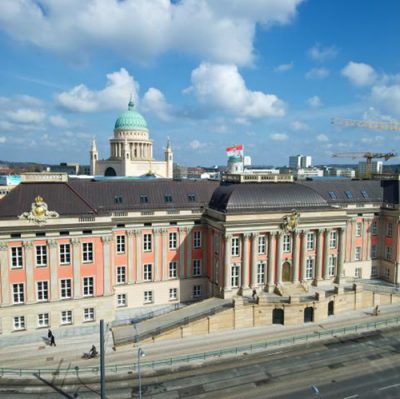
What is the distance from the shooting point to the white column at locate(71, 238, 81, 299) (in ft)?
182

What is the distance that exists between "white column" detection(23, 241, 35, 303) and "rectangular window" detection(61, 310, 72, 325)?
4.72 metres

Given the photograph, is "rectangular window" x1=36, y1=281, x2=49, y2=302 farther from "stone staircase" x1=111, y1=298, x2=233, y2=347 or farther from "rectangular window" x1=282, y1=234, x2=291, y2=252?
"rectangular window" x1=282, y1=234, x2=291, y2=252

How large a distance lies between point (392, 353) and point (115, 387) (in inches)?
1350

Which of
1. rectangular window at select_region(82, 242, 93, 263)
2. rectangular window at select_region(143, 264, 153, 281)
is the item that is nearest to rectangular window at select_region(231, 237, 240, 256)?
rectangular window at select_region(143, 264, 153, 281)

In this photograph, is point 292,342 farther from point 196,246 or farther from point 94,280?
point 94,280

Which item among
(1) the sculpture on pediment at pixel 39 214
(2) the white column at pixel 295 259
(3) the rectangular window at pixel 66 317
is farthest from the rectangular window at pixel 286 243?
(1) the sculpture on pediment at pixel 39 214

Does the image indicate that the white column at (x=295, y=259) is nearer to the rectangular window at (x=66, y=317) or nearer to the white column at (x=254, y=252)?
the white column at (x=254, y=252)

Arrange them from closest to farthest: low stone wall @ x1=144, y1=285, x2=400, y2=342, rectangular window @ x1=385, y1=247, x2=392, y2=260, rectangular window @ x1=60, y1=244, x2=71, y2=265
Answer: low stone wall @ x1=144, y1=285, x2=400, y2=342 → rectangular window @ x1=60, y1=244, x2=71, y2=265 → rectangular window @ x1=385, y1=247, x2=392, y2=260

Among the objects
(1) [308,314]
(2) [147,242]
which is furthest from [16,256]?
(1) [308,314]

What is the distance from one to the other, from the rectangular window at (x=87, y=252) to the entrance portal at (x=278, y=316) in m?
28.5

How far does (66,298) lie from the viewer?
55781 millimetres

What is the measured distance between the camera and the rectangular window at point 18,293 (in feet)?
175

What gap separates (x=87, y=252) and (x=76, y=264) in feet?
7.43

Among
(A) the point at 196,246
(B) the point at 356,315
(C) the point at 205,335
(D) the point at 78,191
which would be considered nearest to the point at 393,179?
(B) the point at 356,315
